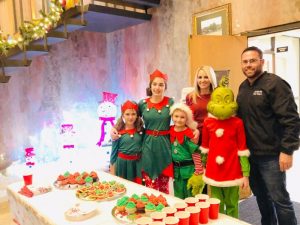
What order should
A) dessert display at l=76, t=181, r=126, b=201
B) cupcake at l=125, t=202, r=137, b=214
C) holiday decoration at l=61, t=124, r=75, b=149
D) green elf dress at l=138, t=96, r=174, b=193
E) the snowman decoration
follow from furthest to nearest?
the snowman decoration, holiday decoration at l=61, t=124, r=75, b=149, green elf dress at l=138, t=96, r=174, b=193, dessert display at l=76, t=181, r=126, b=201, cupcake at l=125, t=202, r=137, b=214

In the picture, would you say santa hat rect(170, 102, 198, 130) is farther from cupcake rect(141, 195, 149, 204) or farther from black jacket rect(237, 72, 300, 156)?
cupcake rect(141, 195, 149, 204)

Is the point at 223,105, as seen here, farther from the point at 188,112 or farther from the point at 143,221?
the point at 143,221

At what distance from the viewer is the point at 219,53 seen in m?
3.34

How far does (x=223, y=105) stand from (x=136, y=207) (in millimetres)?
901

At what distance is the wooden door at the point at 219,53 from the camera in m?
3.21

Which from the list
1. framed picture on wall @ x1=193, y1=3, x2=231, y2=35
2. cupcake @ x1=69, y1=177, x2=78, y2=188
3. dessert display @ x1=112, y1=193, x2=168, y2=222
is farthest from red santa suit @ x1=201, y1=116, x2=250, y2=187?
framed picture on wall @ x1=193, y1=3, x2=231, y2=35

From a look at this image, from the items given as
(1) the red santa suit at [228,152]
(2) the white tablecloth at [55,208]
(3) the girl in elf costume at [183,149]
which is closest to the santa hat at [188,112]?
(3) the girl in elf costume at [183,149]

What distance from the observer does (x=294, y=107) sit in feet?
6.57

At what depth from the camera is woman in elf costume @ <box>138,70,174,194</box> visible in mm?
2447

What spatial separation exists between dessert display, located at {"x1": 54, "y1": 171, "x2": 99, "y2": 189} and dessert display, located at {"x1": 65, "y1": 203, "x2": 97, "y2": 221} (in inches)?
17.2

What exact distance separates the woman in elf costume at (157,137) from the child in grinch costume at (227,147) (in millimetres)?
443

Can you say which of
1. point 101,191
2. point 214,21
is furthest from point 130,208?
point 214,21

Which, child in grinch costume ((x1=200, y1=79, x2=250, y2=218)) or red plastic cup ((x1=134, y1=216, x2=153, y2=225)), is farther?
child in grinch costume ((x1=200, y1=79, x2=250, y2=218))

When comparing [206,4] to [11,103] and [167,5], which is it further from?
[11,103]
